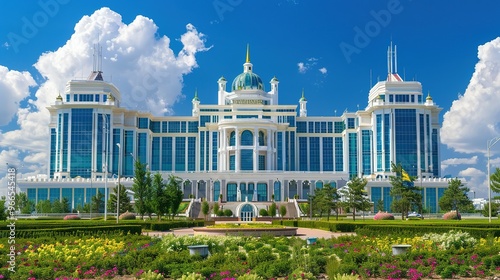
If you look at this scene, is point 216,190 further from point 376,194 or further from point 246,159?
point 376,194

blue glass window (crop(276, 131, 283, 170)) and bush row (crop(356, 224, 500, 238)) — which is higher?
blue glass window (crop(276, 131, 283, 170))

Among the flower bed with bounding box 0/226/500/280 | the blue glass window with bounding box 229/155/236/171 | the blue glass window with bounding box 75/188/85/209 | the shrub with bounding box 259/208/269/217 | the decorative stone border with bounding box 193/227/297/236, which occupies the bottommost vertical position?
the shrub with bounding box 259/208/269/217

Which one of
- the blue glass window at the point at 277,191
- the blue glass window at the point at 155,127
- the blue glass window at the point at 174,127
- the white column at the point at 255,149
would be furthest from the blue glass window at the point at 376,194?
the blue glass window at the point at 155,127

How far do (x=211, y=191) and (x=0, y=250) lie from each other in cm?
7126

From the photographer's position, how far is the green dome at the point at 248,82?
114188mm

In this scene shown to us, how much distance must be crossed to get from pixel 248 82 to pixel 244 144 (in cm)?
1755

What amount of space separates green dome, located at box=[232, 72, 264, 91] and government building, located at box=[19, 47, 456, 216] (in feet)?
0.72

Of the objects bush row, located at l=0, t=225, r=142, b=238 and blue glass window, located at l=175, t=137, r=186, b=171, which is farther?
blue glass window, located at l=175, t=137, r=186, b=171

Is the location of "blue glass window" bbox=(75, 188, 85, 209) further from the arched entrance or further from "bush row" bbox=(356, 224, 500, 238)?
"bush row" bbox=(356, 224, 500, 238)

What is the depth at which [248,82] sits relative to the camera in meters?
114

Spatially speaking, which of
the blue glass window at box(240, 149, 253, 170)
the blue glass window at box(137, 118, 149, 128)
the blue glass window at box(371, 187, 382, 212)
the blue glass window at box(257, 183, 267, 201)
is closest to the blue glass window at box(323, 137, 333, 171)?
the blue glass window at box(240, 149, 253, 170)

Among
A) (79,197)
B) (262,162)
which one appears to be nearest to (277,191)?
(262,162)

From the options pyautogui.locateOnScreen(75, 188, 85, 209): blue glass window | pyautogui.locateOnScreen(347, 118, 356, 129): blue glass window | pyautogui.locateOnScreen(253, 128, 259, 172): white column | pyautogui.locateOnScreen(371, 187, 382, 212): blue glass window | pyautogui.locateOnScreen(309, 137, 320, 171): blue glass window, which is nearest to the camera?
pyautogui.locateOnScreen(75, 188, 85, 209): blue glass window

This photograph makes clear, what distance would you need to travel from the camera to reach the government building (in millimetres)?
94875
